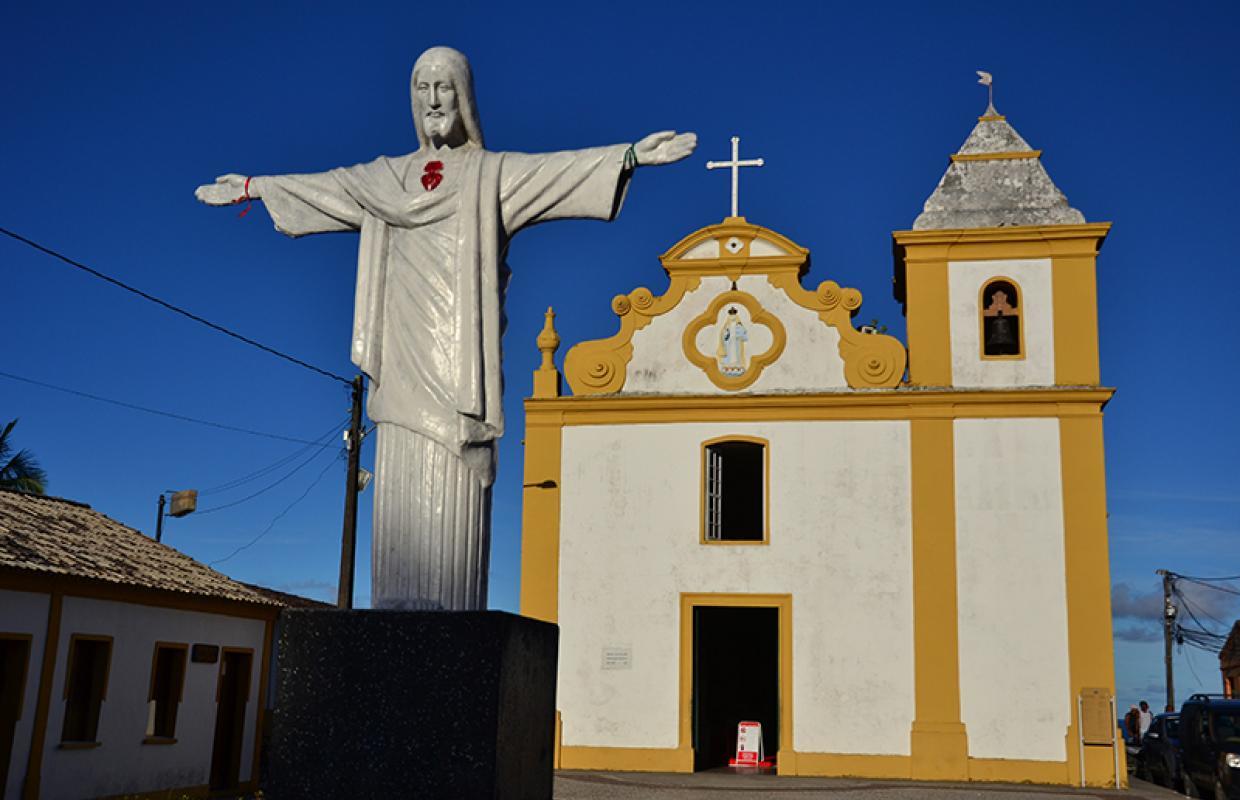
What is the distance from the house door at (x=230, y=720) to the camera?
1794 centimetres

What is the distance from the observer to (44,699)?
13.9 m

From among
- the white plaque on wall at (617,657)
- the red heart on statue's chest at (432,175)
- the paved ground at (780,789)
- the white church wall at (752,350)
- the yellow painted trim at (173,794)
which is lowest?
the yellow painted trim at (173,794)

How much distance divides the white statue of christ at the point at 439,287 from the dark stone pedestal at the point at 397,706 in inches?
13.3

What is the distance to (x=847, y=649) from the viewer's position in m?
17.5

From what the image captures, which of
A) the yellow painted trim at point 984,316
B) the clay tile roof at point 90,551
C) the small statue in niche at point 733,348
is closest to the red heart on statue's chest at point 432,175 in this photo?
the clay tile roof at point 90,551

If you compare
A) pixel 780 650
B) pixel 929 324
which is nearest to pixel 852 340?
pixel 929 324

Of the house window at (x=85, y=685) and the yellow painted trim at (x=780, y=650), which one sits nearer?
the house window at (x=85, y=685)

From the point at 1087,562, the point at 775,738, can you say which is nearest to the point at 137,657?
the point at 775,738

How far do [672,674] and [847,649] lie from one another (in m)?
2.32

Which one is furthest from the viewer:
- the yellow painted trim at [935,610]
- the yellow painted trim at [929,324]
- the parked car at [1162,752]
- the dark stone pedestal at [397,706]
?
the parked car at [1162,752]

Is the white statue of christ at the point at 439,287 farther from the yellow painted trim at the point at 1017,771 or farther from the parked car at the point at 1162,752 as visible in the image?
the parked car at the point at 1162,752

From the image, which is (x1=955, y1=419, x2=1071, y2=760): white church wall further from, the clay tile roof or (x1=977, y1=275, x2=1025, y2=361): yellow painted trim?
the clay tile roof

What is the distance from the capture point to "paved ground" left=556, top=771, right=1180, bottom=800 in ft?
47.3

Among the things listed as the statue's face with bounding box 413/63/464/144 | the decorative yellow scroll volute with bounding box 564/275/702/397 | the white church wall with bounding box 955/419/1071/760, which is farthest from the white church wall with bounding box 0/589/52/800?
the white church wall with bounding box 955/419/1071/760
